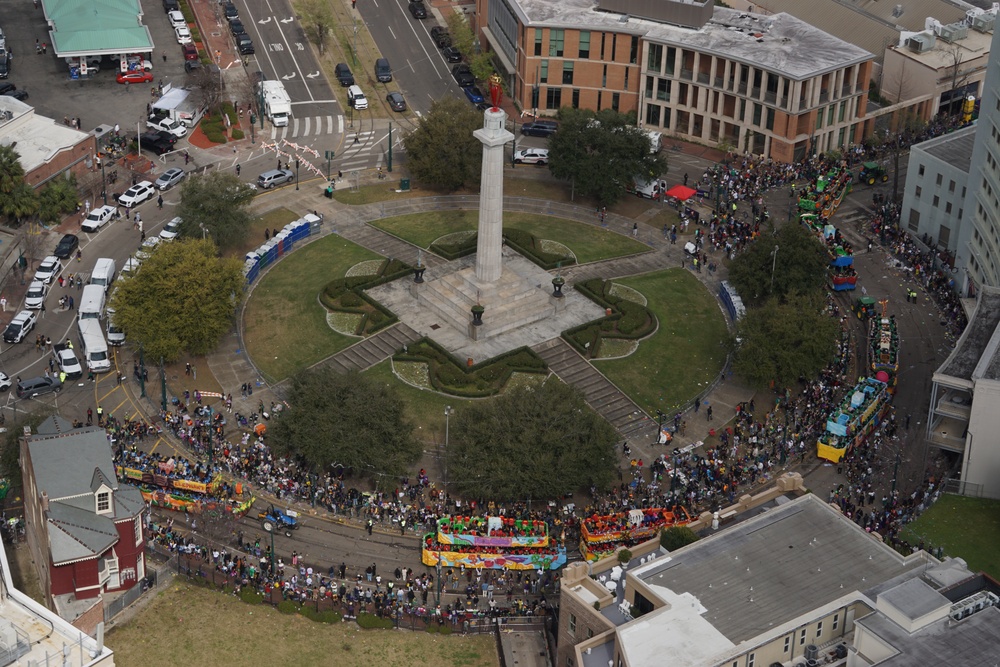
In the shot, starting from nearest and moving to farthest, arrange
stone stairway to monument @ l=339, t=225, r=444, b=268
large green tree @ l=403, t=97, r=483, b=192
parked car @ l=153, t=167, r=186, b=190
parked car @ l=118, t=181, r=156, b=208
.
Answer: stone stairway to monument @ l=339, t=225, r=444, b=268 < parked car @ l=118, t=181, r=156, b=208 < large green tree @ l=403, t=97, r=483, b=192 < parked car @ l=153, t=167, r=186, b=190

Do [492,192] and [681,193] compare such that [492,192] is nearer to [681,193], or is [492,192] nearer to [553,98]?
[681,193]

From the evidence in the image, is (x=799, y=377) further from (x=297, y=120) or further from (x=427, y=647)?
(x=297, y=120)

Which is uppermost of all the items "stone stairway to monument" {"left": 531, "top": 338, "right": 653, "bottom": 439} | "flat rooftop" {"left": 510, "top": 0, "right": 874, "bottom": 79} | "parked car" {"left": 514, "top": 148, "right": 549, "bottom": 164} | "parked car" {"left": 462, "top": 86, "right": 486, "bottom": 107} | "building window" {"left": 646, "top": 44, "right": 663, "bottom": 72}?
"flat rooftop" {"left": 510, "top": 0, "right": 874, "bottom": 79}

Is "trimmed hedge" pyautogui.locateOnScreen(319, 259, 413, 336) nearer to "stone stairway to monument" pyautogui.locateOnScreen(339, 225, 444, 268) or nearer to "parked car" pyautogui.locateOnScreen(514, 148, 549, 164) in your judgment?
"stone stairway to monument" pyautogui.locateOnScreen(339, 225, 444, 268)

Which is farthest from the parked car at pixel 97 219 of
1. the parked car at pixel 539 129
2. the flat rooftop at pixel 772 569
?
the flat rooftop at pixel 772 569

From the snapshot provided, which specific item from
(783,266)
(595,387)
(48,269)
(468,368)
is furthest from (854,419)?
(48,269)

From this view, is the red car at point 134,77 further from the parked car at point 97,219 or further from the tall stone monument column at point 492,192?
the tall stone monument column at point 492,192

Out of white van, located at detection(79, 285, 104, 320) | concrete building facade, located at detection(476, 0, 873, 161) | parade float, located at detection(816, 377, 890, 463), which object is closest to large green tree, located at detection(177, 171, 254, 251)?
white van, located at detection(79, 285, 104, 320)
